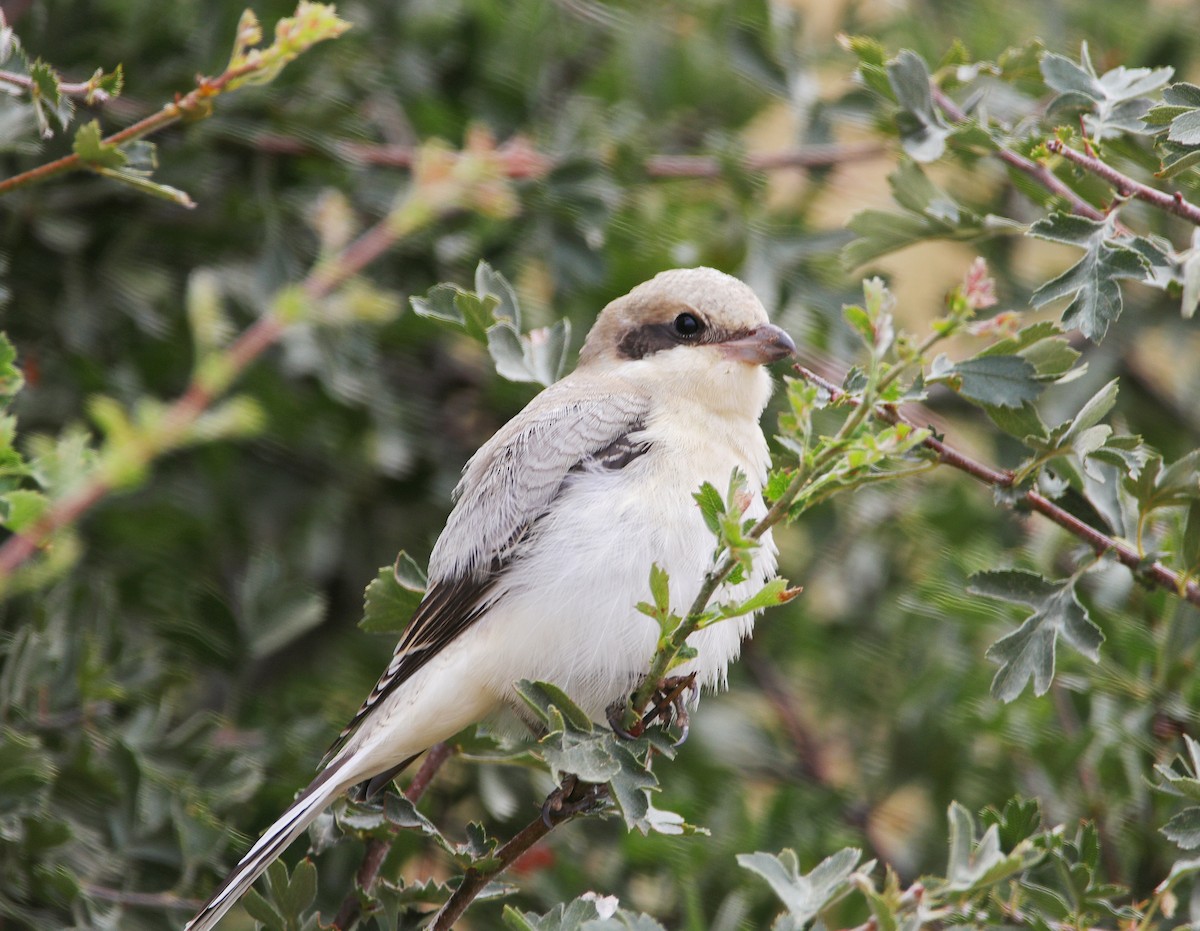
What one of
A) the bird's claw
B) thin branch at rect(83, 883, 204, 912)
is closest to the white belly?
the bird's claw

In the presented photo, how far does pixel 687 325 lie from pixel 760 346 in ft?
0.76

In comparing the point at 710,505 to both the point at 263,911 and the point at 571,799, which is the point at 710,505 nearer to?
the point at 571,799

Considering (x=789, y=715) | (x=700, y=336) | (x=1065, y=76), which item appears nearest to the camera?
(x=1065, y=76)

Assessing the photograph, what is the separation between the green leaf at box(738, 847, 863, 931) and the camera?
193 cm

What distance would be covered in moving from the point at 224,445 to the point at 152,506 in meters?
0.25

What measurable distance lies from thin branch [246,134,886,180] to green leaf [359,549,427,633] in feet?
3.86

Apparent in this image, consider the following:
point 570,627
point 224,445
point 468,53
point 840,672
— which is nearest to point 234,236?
point 224,445

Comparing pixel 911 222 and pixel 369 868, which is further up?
pixel 911 222

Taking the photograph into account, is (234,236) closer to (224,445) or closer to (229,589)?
(224,445)

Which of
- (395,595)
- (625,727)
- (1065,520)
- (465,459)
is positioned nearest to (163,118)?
(395,595)

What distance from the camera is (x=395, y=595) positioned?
8.92 ft

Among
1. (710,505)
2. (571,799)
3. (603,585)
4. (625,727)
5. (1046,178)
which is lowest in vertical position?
(571,799)

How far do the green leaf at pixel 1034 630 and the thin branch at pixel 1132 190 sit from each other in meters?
0.61

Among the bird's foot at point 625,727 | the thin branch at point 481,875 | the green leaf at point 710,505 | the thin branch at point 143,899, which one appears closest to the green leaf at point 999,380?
the green leaf at point 710,505
